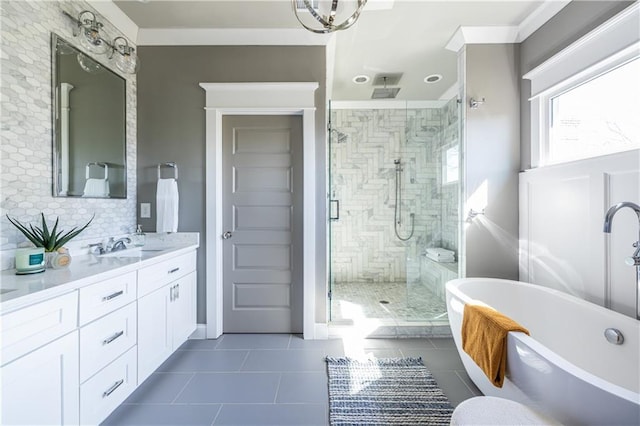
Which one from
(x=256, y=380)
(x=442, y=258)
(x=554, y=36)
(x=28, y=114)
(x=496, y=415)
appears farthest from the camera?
(x=442, y=258)

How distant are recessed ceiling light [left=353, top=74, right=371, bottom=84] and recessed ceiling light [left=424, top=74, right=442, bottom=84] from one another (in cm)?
71

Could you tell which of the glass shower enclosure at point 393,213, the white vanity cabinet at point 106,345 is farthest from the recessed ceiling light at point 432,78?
the white vanity cabinet at point 106,345

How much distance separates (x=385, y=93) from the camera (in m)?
3.65

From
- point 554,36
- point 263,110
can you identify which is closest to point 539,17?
point 554,36

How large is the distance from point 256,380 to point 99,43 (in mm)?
2715

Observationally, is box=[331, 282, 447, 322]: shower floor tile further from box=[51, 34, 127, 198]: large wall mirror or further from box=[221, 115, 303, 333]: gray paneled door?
box=[51, 34, 127, 198]: large wall mirror

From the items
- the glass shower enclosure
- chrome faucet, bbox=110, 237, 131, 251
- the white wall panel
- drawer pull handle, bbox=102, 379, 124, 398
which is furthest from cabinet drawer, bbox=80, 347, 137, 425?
the white wall panel

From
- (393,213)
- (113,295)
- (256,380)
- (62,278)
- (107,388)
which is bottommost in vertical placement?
(256,380)

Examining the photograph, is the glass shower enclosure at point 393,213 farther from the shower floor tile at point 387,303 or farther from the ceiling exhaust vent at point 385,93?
the ceiling exhaust vent at point 385,93

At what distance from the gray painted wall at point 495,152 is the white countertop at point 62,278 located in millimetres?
2686

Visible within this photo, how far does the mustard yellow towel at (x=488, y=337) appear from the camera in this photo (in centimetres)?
137

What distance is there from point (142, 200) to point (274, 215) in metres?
1.22

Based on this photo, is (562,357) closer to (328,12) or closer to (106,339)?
(328,12)

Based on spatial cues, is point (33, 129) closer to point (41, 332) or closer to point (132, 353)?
point (41, 332)
